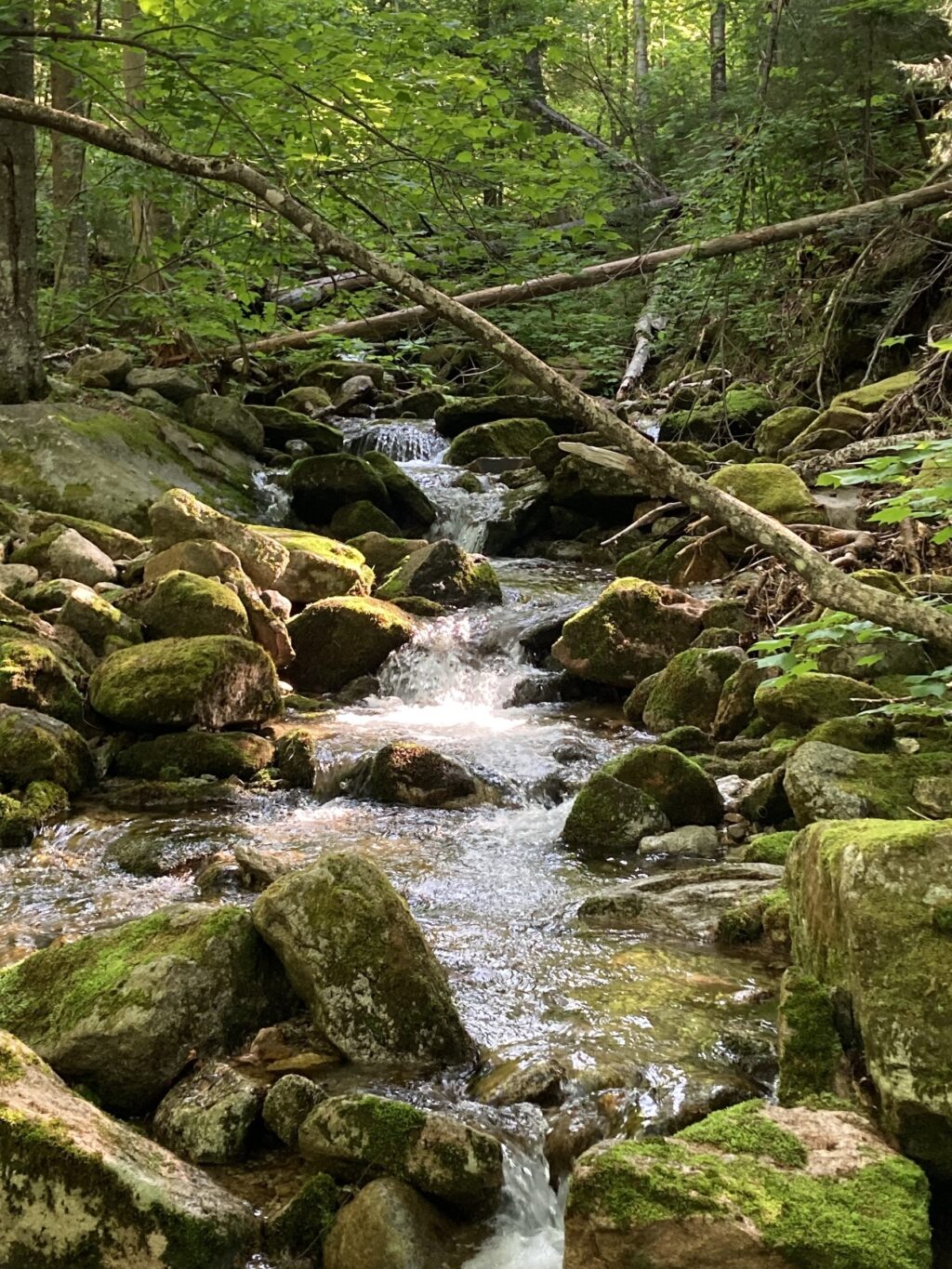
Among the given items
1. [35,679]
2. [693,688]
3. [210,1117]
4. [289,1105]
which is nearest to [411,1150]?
[289,1105]

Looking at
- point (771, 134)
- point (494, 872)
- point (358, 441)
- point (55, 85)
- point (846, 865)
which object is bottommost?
point (494, 872)

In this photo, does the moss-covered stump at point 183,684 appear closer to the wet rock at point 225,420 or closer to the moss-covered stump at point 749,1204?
the moss-covered stump at point 749,1204

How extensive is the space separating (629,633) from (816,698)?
2868 millimetres

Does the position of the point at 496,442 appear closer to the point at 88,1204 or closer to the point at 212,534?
the point at 212,534

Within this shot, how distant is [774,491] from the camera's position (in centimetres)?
994

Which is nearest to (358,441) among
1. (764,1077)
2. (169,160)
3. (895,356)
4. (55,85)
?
Answer: (55,85)

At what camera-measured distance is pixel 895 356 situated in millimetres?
13453

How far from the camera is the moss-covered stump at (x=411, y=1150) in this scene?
9.67 feet

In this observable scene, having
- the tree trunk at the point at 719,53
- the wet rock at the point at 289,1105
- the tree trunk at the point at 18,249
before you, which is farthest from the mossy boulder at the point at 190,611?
the tree trunk at the point at 719,53

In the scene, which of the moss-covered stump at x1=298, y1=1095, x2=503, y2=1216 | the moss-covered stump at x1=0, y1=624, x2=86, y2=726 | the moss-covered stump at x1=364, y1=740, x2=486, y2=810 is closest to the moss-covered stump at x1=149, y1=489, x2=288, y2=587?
the moss-covered stump at x1=0, y1=624, x2=86, y2=726

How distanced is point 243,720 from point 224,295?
7.48 m

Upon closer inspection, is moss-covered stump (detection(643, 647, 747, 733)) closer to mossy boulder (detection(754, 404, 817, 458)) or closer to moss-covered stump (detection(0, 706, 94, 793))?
moss-covered stump (detection(0, 706, 94, 793))

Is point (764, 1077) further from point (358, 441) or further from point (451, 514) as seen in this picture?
point (358, 441)

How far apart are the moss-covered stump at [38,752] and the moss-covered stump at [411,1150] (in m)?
4.45
